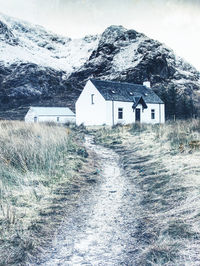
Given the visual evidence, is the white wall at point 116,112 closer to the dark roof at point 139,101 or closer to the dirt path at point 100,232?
the dark roof at point 139,101

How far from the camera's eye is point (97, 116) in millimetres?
31953

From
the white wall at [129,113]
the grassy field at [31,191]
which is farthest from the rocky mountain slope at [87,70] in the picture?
the grassy field at [31,191]

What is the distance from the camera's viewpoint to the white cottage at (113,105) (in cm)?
3111

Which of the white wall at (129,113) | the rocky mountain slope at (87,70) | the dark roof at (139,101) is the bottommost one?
the white wall at (129,113)

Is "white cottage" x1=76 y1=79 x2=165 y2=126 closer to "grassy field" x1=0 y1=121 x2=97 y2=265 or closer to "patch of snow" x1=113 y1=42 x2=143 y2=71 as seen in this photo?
"grassy field" x1=0 y1=121 x2=97 y2=265

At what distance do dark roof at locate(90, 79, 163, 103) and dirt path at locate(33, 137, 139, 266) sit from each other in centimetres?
2522

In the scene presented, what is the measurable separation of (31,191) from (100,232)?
2261 millimetres

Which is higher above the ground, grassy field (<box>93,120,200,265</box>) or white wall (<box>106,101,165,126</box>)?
white wall (<box>106,101,165,126</box>)

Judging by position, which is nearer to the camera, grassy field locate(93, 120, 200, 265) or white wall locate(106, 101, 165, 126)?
grassy field locate(93, 120, 200, 265)

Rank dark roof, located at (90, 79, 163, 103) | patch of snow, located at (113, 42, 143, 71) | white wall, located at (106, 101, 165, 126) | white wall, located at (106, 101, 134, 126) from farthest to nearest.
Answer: patch of snow, located at (113, 42, 143, 71) → dark roof, located at (90, 79, 163, 103) → white wall, located at (106, 101, 165, 126) → white wall, located at (106, 101, 134, 126)

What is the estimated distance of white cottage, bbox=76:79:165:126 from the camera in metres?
31.1

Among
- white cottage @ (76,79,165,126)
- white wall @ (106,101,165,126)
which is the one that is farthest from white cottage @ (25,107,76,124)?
white wall @ (106,101,165,126)

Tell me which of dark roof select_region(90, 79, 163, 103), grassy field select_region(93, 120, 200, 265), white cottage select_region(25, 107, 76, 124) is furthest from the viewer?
white cottage select_region(25, 107, 76, 124)

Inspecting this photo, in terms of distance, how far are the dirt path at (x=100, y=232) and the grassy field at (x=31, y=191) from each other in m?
0.31
